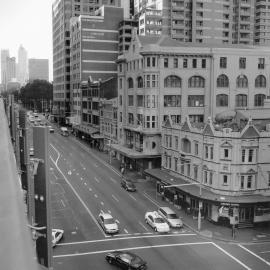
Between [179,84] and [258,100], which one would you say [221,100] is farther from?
[179,84]

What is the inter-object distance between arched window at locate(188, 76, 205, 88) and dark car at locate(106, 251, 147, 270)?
4425cm

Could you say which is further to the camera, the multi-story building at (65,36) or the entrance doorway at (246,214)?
the multi-story building at (65,36)

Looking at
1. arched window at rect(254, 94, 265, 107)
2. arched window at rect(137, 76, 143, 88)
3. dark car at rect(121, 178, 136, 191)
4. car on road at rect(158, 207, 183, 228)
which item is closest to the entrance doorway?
car on road at rect(158, 207, 183, 228)

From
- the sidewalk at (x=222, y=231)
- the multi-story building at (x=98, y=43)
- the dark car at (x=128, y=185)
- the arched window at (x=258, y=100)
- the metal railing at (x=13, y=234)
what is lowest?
the sidewalk at (x=222, y=231)

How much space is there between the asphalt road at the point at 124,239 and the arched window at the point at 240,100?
2515 centimetres

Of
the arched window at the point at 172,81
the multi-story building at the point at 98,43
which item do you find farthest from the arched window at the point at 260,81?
the multi-story building at the point at 98,43

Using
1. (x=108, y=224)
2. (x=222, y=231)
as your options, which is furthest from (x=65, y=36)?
(x=222, y=231)

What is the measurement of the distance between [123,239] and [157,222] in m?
4.65

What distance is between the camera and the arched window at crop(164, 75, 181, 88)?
70062 mm

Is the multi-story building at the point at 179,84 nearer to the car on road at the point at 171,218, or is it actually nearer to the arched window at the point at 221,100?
the arched window at the point at 221,100

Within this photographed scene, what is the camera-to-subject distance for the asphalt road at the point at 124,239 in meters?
33.8

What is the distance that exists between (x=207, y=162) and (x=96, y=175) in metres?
24.2

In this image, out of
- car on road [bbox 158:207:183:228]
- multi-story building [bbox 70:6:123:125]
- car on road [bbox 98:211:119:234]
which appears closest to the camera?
car on road [bbox 98:211:119:234]

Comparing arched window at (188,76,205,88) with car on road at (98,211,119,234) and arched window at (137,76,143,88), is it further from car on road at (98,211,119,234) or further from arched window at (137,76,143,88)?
car on road at (98,211,119,234)
